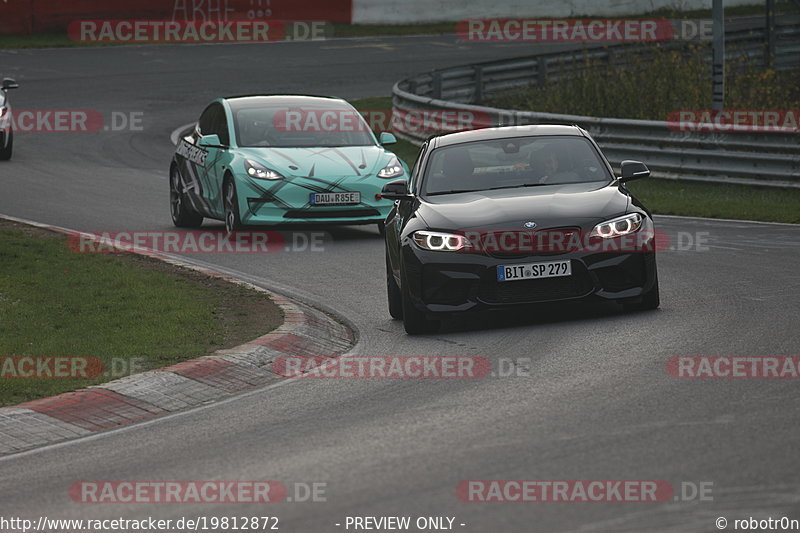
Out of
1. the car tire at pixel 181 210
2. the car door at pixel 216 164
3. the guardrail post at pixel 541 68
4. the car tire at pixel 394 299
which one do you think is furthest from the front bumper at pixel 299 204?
the guardrail post at pixel 541 68

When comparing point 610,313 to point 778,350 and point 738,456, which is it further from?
point 738,456

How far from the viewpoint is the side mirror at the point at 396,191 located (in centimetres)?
1153

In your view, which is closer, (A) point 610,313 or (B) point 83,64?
(A) point 610,313

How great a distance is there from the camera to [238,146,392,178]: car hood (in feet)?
53.8

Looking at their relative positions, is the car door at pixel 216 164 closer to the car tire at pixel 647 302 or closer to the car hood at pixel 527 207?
the car hood at pixel 527 207

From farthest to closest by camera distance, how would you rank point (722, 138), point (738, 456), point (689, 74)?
point (689, 74) < point (722, 138) < point (738, 456)

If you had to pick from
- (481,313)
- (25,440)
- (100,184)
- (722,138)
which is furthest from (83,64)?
(25,440)

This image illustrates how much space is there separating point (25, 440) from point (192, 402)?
3.68 ft

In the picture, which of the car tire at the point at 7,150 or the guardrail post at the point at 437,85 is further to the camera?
the guardrail post at the point at 437,85

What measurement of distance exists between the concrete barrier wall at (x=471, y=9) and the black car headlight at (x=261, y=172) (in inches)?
1412

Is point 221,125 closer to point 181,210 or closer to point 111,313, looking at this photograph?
point 181,210

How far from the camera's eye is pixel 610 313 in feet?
35.7

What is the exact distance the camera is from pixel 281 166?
54.0ft

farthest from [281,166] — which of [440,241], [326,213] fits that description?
[440,241]
